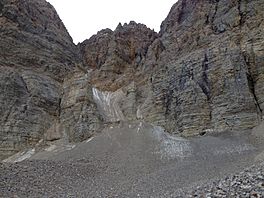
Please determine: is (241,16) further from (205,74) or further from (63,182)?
(63,182)

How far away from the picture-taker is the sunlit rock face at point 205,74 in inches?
1667

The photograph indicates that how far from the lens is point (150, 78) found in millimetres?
56156

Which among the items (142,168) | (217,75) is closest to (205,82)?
(217,75)

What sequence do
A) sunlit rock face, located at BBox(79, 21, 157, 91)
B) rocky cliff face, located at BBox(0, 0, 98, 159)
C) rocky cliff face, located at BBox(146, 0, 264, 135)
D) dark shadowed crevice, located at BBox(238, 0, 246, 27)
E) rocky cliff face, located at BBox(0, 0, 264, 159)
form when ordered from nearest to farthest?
rocky cliff face, located at BBox(146, 0, 264, 135) < rocky cliff face, located at BBox(0, 0, 264, 159) < rocky cliff face, located at BBox(0, 0, 98, 159) < dark shadowed crevice, located at BBox(238, 0, 246, 27) < sunlit rock face, located at BBox(79, 21, 157, 91)

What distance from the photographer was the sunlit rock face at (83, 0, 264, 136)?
42344 mm

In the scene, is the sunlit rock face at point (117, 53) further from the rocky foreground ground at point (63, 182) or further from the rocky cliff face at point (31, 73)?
the rocky foreground ground at point (63, 182)

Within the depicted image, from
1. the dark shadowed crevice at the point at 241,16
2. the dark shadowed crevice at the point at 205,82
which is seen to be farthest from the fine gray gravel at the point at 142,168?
the dark shadowed crevice at the point at 241,16

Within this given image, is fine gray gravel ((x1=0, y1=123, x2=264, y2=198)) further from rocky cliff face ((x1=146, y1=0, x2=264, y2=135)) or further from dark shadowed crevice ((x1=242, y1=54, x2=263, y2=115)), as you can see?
dark shadowed crevice ((x1=242, y1=54, x2=263, y2=115))

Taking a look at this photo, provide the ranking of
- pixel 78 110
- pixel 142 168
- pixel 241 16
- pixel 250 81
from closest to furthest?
pixel 142 168, pixel 250 81, pixel 78 110, pixel 241 16

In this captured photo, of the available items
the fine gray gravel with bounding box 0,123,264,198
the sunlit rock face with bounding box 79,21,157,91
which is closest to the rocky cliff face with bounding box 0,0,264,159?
the sunlit rock face with bounding box 79,21,157,91

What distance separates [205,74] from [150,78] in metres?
12.0

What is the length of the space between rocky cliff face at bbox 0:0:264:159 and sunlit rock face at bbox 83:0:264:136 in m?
0.12

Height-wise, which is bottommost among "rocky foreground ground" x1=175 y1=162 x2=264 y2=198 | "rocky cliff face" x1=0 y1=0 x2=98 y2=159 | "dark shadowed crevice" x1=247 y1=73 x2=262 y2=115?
"rocky foreground ground" x1=175 y1=162 x2=264 y2=198

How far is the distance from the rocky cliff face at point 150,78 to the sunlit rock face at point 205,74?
0.12 metres
